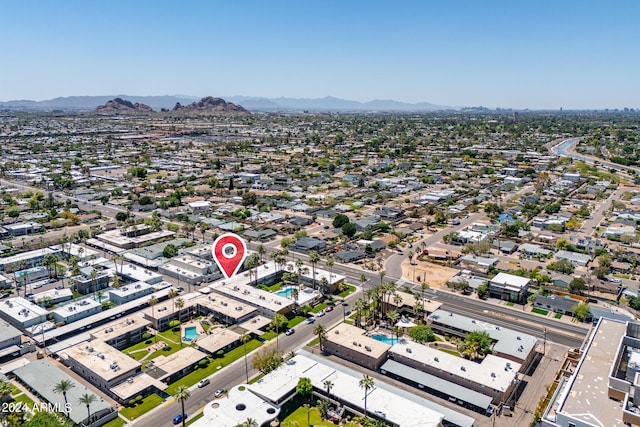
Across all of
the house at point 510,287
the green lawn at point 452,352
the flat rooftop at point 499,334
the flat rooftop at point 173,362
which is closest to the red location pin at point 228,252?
the flat rooftop at point 173,362

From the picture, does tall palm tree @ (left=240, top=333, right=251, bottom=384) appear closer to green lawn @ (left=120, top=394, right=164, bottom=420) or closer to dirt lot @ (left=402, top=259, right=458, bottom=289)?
green lawn @ (left=120, top=394, right=164, bottom=420)

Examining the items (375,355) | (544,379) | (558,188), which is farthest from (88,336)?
(558,188)

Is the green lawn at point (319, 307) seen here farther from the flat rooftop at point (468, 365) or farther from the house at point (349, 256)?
the house at point (349, 256)

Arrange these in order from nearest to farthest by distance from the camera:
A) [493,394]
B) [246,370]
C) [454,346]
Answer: [493,394], [246,370], [454,346]

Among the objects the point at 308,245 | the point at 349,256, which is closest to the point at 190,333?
the point at 308,245

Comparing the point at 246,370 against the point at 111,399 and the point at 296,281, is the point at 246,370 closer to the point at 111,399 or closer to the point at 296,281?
the point at 111,399

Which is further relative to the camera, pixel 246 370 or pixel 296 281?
pixel 296 281
